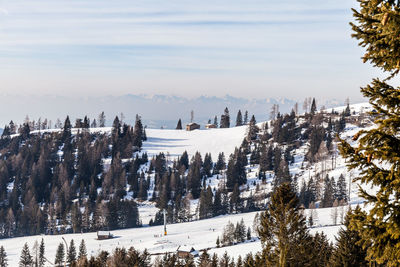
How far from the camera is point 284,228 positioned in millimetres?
17141

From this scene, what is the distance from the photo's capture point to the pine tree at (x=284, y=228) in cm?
1712

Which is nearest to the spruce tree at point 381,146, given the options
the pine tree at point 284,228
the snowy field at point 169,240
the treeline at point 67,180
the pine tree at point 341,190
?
the pine tree at point 284,228

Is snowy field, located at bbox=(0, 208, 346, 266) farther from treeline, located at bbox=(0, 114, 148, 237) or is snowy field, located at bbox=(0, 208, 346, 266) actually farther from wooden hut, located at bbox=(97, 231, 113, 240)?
treeline, located at bbox=(0, 114, 148, 237)

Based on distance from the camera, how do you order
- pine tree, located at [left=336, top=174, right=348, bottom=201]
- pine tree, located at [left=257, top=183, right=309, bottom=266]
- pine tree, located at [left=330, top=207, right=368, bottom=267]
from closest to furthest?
pine tree, located at [left=257, top=183, right=309, bottom=266]
pine tree, located at [left=330, top=207, right=368, bottom=267]
pine tree, located at [left=336, top=174, right=348, bottom=201]

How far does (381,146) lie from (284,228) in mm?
11064

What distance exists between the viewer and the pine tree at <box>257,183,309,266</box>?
56.2 ft

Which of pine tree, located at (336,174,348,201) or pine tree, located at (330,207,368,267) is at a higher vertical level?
pine tree, located at (330,207,368,267)

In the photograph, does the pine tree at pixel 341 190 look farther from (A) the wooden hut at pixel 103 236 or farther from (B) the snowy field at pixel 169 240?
(A) the wooden hut at pixel 103 236

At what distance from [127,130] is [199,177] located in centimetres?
6060

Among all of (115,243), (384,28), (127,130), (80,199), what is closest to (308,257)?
(384,28)

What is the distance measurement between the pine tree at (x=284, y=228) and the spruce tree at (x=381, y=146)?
9.79 m

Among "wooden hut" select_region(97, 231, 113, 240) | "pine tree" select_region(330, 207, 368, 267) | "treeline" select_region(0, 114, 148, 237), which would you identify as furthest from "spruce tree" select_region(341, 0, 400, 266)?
"treeline" select_region(0, 114, 148, 237)

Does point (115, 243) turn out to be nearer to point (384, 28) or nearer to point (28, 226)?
point (28, 226)

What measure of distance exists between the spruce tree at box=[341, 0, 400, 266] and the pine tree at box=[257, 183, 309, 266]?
979 cm
